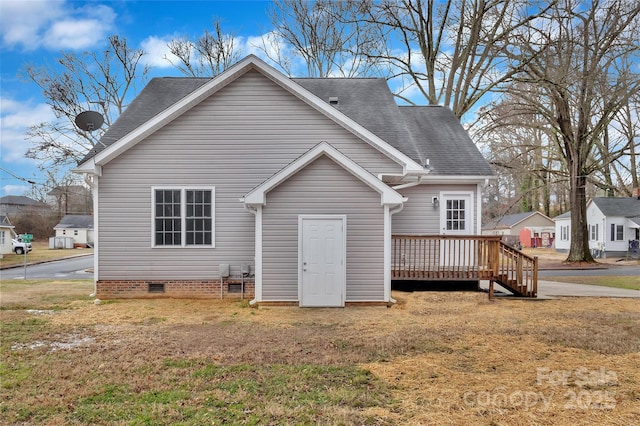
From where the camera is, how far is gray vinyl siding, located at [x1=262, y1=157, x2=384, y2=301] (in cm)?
996

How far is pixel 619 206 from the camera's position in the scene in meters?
33.4

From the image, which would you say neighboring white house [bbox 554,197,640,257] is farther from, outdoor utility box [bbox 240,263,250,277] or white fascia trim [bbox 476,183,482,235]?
outdoor utility box [bbox 240,263,250,277]

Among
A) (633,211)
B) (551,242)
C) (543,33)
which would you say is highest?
(543,33)

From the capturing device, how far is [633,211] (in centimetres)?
3281

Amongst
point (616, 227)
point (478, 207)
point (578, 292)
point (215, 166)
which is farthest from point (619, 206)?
point (215, 166)

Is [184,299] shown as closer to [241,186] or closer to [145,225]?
[145,225]

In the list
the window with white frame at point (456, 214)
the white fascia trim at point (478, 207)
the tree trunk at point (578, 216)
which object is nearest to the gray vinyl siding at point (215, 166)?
the window with white frame at point (456, 214)

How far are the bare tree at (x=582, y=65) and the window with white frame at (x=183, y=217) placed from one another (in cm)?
1689

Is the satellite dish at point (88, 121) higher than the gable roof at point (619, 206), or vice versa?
the satellite dish at point (88, 121)

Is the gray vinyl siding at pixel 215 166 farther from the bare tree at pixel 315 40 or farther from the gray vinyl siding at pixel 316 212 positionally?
the bare tree at pixel 315 40

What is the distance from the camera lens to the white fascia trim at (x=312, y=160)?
9727 millimetres

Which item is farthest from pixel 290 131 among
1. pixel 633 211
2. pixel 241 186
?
pixel 633 211

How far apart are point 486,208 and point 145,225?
53.7 metres

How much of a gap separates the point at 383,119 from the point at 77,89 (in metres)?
22.3
